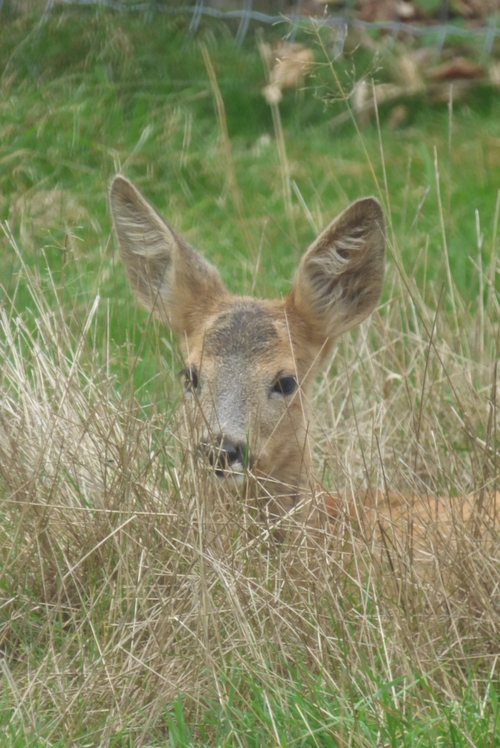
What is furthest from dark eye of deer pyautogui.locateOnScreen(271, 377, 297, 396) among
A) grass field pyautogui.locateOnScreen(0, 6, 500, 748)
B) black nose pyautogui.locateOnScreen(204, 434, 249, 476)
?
black nose pyautogui.locateOnScreen(204, 434, 249, 476)

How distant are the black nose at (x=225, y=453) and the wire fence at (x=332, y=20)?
605 cm

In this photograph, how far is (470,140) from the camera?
8867 mm

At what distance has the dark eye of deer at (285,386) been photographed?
491 centimetres

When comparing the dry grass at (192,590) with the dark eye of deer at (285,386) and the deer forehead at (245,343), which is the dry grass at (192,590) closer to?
the deer forehead at (245,343)

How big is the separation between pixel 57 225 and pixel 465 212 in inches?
91.3

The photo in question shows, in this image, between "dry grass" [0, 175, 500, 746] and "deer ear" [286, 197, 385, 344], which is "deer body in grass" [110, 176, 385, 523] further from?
"dry grass" [0, 175, 500, 746]

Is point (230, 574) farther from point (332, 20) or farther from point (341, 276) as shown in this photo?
point (332, 20)

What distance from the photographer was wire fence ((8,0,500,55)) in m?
9.92

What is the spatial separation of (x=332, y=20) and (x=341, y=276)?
5280 millimetres

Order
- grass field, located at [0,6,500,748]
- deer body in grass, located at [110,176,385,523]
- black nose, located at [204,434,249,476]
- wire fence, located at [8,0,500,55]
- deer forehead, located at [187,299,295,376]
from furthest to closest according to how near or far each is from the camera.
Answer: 1. wire fence, located at [8,0,500,55]
2. deer forehead, located at [187,299,295,376]
3. deer body in grass, located at [110,176,385,523]
4. black nose, located at [204,434,249,476]
5. grass field, located at [0,6,500,748]

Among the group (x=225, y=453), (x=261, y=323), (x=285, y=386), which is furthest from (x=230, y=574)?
(x=261, y=323)

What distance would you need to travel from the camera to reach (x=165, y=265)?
5418mm

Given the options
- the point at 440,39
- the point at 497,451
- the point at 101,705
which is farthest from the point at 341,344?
the point at 440,39

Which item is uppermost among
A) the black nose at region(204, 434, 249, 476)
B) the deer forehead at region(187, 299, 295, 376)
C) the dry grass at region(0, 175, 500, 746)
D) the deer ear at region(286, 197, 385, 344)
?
the deer ear at region(286, 197, 385, 344)
